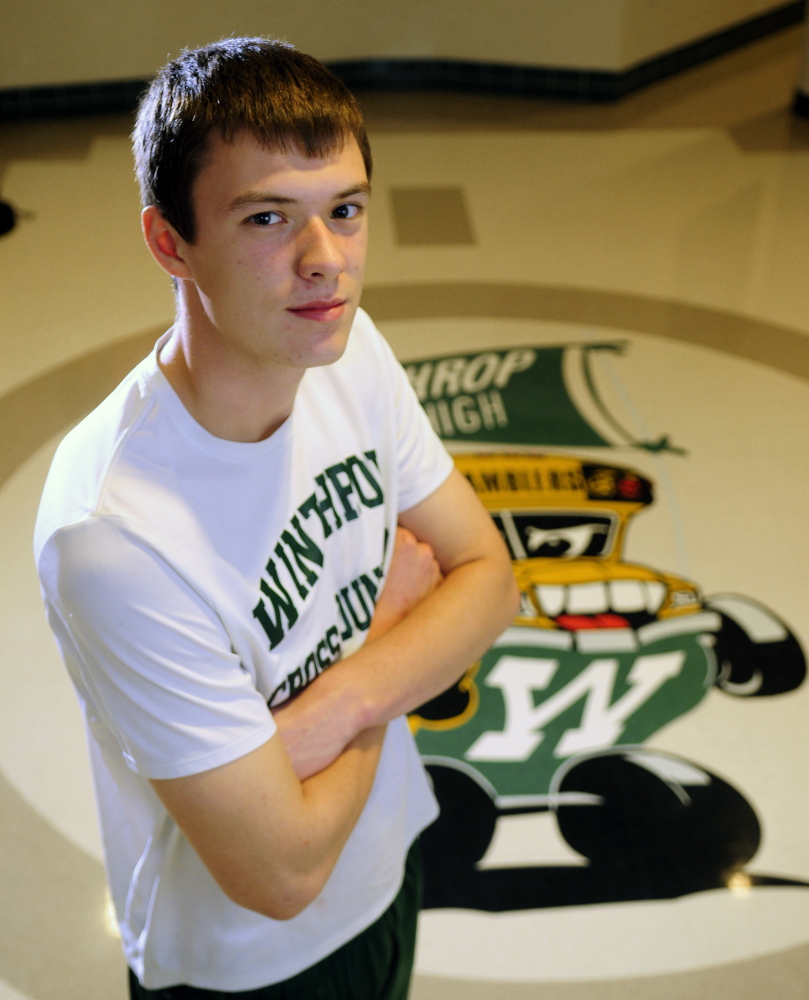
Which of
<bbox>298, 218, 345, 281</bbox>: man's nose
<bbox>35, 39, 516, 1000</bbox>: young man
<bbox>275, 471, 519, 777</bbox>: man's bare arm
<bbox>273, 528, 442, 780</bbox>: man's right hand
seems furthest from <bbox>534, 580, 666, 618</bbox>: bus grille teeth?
<bbox>298, 218, 345, 281</bbox>: man's nose

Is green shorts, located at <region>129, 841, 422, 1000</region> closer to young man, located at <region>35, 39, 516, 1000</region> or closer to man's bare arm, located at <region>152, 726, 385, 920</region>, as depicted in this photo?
young man, located at <region>35, 39, 516, 1000</region>

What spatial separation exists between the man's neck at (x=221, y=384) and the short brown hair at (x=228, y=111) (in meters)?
0.11

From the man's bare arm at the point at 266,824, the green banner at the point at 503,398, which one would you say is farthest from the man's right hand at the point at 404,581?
the green banner at the point at 503,398

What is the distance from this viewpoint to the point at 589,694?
2586mm

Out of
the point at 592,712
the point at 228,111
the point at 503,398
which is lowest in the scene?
the point at 592,712

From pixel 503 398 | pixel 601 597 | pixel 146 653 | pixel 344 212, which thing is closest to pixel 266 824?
pixel 146 653

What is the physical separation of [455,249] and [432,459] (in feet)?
11.7

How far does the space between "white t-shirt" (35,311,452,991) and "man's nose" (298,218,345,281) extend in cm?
19

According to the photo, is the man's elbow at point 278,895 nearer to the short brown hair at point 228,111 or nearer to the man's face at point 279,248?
the man's face at point 279,248

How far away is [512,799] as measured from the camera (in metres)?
2.34

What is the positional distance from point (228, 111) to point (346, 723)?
67 centimetres

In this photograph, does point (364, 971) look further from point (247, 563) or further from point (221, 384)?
point (221, 384)

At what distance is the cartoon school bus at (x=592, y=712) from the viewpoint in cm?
220

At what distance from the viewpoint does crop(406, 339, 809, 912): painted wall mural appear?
7.21ft
